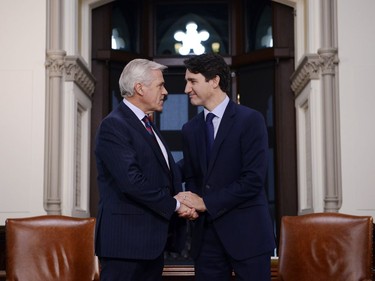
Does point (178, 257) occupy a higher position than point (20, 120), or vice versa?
point (20, 120)

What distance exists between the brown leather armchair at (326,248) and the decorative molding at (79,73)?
2.39 meters

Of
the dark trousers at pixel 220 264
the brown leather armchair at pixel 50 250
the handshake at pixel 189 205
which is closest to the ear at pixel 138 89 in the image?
the handshake at pixel 189 205

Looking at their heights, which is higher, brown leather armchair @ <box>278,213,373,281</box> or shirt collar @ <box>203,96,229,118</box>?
shirt collar @ <box>203,96,229,118</box>

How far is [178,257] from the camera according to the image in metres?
6.89

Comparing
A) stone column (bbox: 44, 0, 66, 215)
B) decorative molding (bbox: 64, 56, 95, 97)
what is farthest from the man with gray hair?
decorative molding (bbox: 64, 56, 95, 97)

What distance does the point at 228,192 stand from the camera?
10.2 ft

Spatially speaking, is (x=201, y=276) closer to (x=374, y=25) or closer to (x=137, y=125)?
(x=137, y=125)

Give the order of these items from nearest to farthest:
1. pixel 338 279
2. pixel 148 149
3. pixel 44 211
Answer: pixel 148 149
pixel 338 279
pixel 44 211

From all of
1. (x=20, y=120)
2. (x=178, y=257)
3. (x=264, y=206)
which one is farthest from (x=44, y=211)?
(x=264, y=206)

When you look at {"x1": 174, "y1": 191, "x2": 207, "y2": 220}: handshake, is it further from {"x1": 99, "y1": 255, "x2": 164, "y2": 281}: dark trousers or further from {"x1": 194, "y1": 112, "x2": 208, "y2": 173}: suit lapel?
{"x1": 99, "y1": 255, "x2": 164, "y2": 281}: dark trousers

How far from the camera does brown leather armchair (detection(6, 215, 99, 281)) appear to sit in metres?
4.09

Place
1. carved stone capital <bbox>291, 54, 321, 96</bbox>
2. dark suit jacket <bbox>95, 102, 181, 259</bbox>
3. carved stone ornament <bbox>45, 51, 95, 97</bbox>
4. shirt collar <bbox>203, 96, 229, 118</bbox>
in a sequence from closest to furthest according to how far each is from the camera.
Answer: dark suit jacket <bbox>95, 102, 181, 259</bbox> → shirt collar <bbox>203, 96, 229, 118</bbox> → carved stone ornament <bbox>45, 51, 95, 97</bbox> → carved stone capital <bbox>291, 54, 321, 96</bbox>

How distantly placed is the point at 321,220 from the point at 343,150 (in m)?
1.50

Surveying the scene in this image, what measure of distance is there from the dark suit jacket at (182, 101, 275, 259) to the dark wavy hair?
145mm
